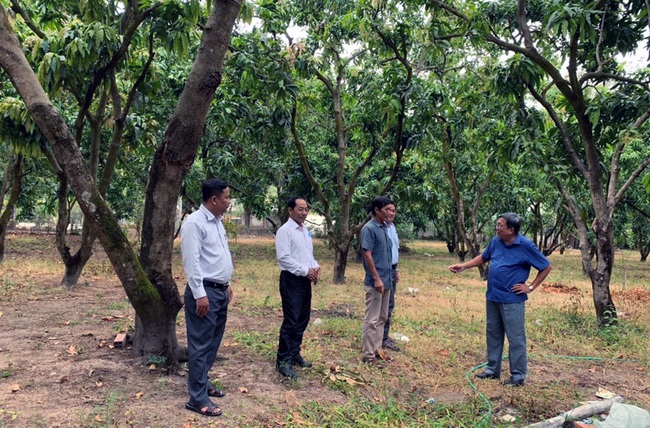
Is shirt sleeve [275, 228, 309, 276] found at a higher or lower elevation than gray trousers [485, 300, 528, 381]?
higher

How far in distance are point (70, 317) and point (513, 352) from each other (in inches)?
224

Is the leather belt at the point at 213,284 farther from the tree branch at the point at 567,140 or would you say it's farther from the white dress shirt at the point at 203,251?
the tree branch at the point at 567,140

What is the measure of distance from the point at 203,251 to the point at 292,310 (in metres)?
1.26

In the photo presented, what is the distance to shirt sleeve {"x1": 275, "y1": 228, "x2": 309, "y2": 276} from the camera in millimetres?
4570

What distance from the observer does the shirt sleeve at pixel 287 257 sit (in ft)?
15.0

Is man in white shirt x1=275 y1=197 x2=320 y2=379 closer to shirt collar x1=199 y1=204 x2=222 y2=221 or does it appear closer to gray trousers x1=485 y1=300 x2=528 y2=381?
shirt collar x1=199 y1=204 x2=222 y2=221

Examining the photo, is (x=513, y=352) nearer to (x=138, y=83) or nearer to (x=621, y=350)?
(x=621, y=350)

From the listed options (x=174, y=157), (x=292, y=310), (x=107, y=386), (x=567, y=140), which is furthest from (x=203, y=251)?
(x=567, y=140)

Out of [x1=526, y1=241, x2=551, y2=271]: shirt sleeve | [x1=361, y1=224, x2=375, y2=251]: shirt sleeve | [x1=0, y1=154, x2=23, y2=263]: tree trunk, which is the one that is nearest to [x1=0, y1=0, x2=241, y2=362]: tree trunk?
[x1=361, y1=224, x2=375, y2=251]: shirt sleeve

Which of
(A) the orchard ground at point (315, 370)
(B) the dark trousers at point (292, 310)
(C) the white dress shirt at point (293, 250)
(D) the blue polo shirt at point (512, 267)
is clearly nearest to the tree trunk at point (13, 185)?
(A) the orchard ground at point (315, 370)

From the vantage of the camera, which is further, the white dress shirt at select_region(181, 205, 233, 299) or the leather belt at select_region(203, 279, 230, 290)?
the leather belt at select_region(203, 279, 230, 290)

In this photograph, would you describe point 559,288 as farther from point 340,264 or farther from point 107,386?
point 107,386

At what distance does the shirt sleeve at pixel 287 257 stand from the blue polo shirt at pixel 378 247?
3.01 ft

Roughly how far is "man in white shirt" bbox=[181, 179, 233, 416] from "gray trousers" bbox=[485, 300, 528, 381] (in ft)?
8.99
